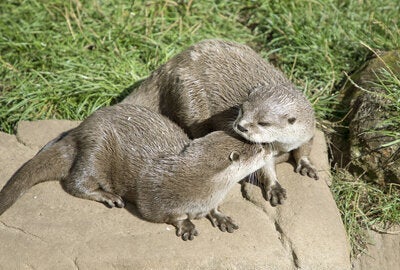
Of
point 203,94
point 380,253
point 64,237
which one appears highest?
point 203,94

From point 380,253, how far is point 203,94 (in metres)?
1.39

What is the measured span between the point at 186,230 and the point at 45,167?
34.0 inches

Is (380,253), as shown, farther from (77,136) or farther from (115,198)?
(77,136)

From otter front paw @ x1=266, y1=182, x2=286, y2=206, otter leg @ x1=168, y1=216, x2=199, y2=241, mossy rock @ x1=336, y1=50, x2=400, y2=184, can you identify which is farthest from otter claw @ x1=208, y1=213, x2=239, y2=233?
mossy rock @ x1=336, y1=50, x2=400, y2=184

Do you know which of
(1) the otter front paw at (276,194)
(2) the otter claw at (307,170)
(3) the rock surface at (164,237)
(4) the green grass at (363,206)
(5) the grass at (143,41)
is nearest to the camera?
(3) the rock surface at (164,237)

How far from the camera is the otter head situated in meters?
3.30

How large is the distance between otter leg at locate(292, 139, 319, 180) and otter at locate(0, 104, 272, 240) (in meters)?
0.50

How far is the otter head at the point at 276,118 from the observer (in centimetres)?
330

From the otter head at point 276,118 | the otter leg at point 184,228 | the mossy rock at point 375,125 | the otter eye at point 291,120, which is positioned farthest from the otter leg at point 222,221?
the mossy rock at point 375,125

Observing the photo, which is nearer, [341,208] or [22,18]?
[341,208]

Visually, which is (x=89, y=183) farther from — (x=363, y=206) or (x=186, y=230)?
(x=363, y=206)

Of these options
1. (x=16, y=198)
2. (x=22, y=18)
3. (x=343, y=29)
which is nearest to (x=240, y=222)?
(x=16, y=198)

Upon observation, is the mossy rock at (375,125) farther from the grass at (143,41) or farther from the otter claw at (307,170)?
the otter claw at (307,170)

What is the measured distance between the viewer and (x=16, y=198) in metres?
3.43
